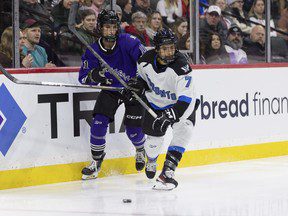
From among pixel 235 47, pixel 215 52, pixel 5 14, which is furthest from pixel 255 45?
pixel 5 14

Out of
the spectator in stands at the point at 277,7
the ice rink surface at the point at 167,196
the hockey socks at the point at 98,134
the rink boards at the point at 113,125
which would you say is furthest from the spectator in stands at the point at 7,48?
the spectator in stands at the point at 277,7

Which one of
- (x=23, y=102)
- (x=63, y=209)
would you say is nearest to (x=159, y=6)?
(x=23, y=102)

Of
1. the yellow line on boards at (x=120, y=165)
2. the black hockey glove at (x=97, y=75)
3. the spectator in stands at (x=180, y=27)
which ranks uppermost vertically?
the spectator in stands at (x=180, y=27)

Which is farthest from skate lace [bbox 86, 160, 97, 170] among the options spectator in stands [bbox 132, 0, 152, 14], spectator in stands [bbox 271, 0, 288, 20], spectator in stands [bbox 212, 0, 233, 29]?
spectator in stands [bbox 271, 0, 288, 20]

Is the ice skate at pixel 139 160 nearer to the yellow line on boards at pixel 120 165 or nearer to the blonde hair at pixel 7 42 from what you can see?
the yellow line on boards at pixel 120 165

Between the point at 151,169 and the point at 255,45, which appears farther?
the point at 255,45

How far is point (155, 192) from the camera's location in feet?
20.4

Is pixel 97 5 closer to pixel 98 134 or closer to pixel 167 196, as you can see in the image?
pixel 98 134

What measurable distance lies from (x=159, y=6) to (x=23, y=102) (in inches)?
94.8

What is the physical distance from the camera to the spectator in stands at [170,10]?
335 inches

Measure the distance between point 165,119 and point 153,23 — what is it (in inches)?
90.1

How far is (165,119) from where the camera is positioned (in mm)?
6199

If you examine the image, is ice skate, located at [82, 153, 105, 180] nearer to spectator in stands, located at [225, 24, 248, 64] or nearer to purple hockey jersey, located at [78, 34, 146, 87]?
purple hockey jersey, located at [78, 34, 146, 87]

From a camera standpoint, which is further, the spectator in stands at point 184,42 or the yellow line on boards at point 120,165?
the spectator in stands at point 184,42
